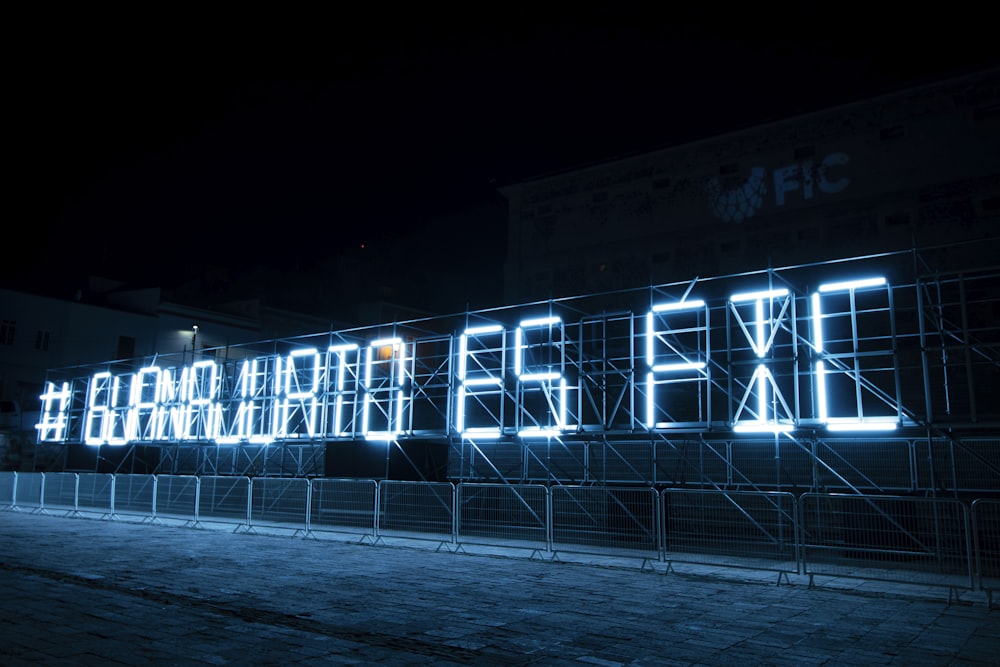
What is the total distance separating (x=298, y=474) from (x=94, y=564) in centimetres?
1126

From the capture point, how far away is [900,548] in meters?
11.4

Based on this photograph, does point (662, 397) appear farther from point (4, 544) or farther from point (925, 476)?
point (4, 544)

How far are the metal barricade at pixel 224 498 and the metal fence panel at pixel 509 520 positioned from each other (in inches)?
251

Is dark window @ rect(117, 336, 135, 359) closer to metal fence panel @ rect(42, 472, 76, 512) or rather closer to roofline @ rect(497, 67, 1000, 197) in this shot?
metal fence panel @ rect(42, 472, 76, 512)

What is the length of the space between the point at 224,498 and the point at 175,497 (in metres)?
1.81

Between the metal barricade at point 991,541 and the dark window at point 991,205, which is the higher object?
the dark window at point 991,205

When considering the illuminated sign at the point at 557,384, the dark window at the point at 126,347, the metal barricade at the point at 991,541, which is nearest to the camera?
the metal barricade at the point at 991,541

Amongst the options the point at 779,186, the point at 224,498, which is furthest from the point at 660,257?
the point at 224,498

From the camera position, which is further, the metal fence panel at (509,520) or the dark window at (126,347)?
the dark window at (126,347)

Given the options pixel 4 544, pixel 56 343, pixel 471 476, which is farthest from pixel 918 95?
pixel 56 343

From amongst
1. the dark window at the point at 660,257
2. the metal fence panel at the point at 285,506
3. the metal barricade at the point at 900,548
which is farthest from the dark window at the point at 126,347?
the metal barricade at the point at 900,548

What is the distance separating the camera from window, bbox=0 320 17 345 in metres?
33.2

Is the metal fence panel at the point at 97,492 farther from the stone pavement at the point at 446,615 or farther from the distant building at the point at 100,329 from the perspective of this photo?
the stone pavement at the point at 446,615

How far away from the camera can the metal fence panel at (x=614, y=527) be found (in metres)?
13.0
